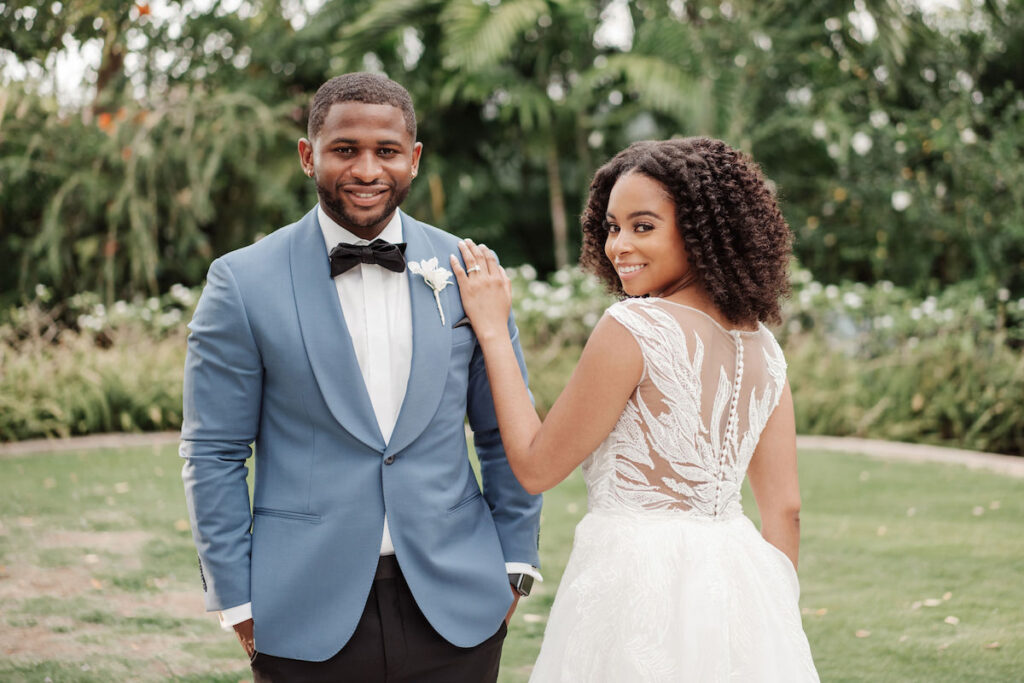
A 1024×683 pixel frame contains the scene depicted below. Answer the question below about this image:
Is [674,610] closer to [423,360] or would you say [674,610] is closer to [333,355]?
[423,360]

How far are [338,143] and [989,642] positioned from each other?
3.63 m

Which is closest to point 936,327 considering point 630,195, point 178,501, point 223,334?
point 178,501

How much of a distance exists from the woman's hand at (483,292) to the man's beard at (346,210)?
20 centimetres

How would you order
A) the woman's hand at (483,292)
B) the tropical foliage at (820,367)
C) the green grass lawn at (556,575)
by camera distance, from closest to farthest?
the woman's hand at (483,292), the green grass lawn at (556,575), the tropical foliage at (820,367)

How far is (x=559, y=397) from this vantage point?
2.05m

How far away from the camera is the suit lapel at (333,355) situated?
2.04 m

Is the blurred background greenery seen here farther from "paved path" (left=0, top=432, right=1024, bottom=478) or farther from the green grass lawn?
the green grass lawn

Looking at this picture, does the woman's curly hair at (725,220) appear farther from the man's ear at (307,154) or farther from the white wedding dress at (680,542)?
the man's ear at (307,154)

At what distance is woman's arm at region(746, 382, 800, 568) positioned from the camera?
90.7 inches

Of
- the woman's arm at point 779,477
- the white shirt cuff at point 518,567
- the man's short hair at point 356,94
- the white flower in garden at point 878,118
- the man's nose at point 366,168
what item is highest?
the white flower in garden at point 878,118

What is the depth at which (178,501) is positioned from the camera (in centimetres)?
637

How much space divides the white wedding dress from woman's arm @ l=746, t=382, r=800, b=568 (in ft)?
0.18

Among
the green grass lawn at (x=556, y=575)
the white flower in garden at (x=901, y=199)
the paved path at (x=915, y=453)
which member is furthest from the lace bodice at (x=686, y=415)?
the white flower in garden at (x=901, y=199)

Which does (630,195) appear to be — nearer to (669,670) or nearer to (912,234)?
(669,670)
